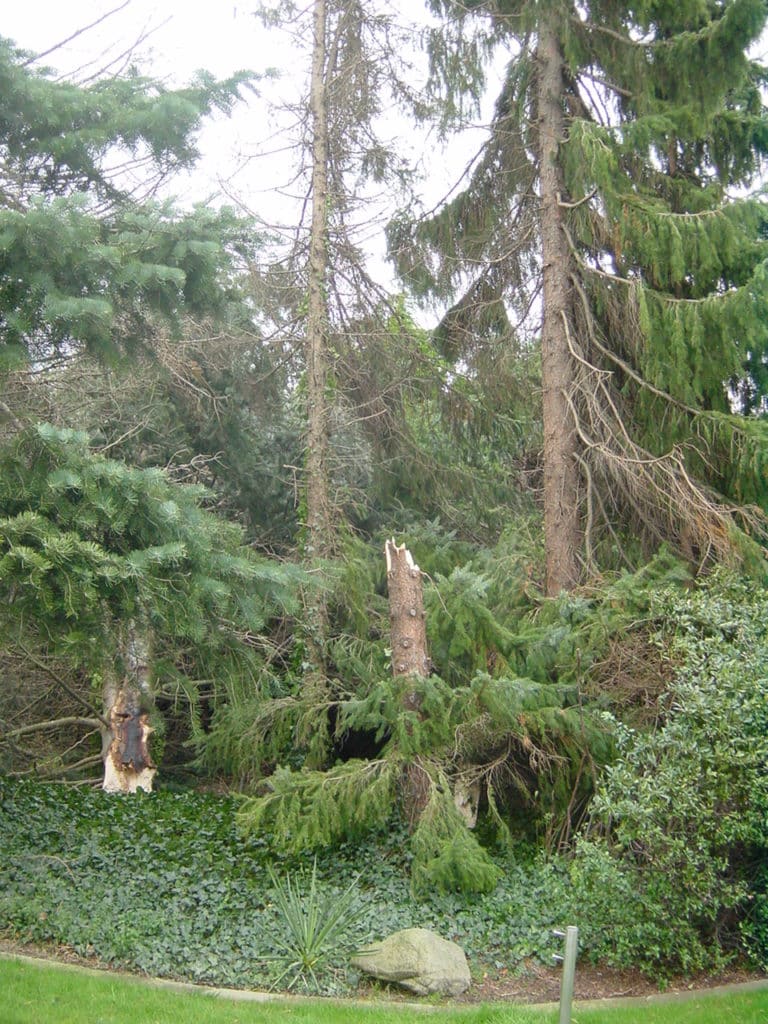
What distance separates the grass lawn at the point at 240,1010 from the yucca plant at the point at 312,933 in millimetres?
→ 365

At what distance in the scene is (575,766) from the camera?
825cm

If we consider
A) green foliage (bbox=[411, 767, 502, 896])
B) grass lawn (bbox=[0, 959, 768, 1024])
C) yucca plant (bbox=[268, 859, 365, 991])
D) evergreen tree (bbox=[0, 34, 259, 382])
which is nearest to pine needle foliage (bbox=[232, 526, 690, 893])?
green foliage (bbox=[411, 767, 502, 896])

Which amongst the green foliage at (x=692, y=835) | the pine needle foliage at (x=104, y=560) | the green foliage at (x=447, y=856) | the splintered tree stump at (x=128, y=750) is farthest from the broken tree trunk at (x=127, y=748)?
the green foliage at (x=692, y=835)

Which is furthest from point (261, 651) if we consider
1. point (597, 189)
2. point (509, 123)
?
point (509, 123)

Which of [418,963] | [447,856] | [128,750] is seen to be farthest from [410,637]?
[128,750]

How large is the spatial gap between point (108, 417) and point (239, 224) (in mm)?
5475

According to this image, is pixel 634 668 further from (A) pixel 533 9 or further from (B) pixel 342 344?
(A) pixel 533 9

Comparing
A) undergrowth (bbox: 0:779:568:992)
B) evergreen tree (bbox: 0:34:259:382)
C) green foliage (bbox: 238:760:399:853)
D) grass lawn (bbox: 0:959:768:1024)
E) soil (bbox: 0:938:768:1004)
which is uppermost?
evergreen tree (bbox: 0:34:259:382)

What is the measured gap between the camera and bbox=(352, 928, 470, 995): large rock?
20.1 feet

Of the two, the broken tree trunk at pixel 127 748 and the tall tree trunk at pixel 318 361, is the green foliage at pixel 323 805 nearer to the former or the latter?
the tall tree trunk at pixel 318 361

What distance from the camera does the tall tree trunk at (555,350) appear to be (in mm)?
10695

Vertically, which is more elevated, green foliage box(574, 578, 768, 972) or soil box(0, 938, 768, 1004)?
green foliage box(574, 578, 768, 972)

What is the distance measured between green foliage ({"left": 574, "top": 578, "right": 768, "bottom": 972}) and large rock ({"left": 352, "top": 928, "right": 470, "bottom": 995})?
0.93 metres

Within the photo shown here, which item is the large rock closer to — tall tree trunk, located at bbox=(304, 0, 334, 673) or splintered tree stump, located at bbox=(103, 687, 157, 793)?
tall tree trunk, located at bbox=(304, 0, 334, 673)
